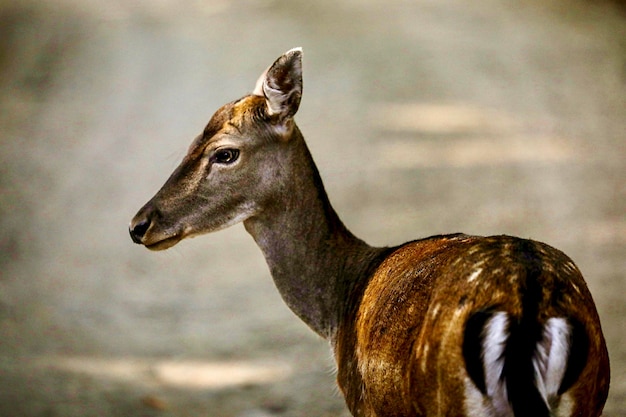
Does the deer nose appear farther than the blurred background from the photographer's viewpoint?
No

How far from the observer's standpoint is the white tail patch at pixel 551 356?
10.3 ft

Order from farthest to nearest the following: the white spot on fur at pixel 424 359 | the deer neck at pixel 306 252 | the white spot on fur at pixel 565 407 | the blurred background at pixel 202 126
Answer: the blurred background at pixel 202 126 < the deer neck at pixel 306 252 < the white spot on fur at pixel 424 359 < the white spot on fur at pixel 565 407

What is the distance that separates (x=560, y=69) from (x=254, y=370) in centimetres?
798

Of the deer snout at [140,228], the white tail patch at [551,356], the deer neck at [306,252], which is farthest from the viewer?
the deer neck at [306,252]

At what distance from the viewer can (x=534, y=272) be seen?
3.32m

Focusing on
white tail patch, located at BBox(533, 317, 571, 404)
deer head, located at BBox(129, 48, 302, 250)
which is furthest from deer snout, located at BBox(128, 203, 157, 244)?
white tail patch, located at BBox(533, 317, 571, 404)

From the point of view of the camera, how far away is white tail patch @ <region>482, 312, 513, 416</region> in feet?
10.4

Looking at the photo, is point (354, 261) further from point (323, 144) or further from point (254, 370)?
point (323, 144)

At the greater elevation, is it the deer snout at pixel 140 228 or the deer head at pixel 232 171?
the deer head at pixel 232 171

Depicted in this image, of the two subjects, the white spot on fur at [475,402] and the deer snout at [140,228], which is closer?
the white spot on fur at [475,402]

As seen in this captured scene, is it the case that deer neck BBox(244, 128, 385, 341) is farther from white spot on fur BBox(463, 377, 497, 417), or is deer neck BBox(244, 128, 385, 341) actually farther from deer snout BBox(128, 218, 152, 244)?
white spot on fur BBox(463, 377, 497, 417)

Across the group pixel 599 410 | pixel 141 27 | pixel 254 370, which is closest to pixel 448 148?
pixel 254 370

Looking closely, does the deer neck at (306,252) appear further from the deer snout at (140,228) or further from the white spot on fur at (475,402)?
the white spot on fur at (475,402)

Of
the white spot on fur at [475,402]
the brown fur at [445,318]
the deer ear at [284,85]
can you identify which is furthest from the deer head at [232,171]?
the white spot on fur at [475,402]
